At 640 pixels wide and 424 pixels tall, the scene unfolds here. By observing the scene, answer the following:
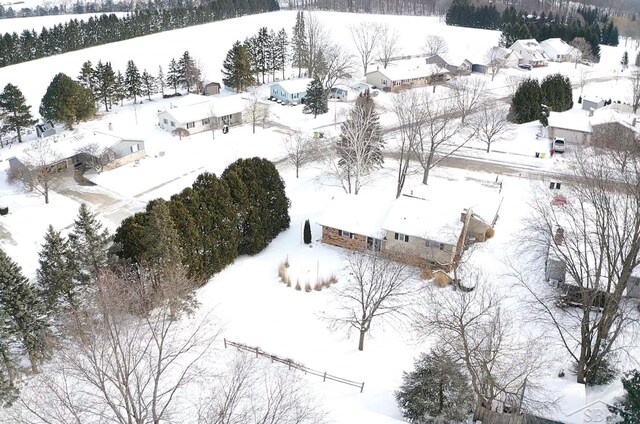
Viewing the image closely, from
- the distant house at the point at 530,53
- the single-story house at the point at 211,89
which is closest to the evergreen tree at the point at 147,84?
the single-story house at the point at 211,89

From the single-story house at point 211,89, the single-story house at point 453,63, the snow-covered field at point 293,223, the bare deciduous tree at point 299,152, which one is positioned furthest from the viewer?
the single-story house at point 453,63

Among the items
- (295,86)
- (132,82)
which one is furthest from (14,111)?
(295,86)

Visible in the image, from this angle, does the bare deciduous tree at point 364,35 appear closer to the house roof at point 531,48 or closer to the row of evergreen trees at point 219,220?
the house roof at point 531,48

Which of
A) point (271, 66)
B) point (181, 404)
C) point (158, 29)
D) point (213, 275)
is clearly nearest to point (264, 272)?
point (213, 275)

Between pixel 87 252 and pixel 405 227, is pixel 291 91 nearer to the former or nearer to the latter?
pixel 405 227

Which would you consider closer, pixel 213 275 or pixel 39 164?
pixel 213 275

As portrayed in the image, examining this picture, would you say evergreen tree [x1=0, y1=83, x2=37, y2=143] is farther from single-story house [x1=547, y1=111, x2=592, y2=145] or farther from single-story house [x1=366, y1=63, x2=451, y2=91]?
single-story house [x1=547, y1=111, x2=592, y2=145]

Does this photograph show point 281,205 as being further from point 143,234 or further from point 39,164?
point 39,164
